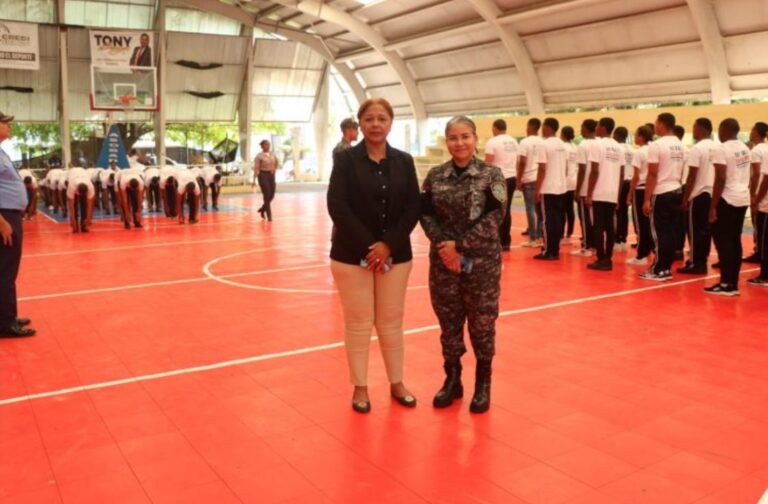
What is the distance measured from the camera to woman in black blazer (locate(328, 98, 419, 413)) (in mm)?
3570

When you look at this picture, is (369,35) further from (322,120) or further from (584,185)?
(584,185)

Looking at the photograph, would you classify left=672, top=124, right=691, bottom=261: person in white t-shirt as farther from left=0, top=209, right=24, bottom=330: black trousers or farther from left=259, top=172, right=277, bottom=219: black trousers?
left=259, top=172, right=277, bottom=219: black trousers

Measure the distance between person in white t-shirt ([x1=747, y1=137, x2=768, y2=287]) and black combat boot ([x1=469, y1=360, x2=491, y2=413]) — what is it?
4617mm

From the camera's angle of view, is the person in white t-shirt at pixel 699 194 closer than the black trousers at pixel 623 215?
Yes

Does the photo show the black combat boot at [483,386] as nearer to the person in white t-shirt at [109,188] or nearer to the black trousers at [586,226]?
the black trousers at [586,226]

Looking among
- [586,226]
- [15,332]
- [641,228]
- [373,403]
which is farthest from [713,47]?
[15,332]

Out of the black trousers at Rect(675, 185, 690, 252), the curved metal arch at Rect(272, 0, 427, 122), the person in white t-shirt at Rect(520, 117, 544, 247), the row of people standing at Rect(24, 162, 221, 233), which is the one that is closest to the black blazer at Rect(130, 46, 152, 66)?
the curved metal arch at Rect(272, 0, 427, 122)

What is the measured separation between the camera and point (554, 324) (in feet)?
18.5

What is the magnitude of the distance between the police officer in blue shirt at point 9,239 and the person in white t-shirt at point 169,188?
8.98 meters

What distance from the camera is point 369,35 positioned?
83.5 ft

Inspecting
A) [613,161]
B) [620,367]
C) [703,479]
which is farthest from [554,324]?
[613,161]

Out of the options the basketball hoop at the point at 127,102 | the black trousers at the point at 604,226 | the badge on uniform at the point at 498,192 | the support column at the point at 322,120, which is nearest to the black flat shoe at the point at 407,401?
the badge on uniform at the point at 498,192

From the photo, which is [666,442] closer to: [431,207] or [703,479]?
[703,479]

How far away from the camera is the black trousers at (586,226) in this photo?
9.18 m
